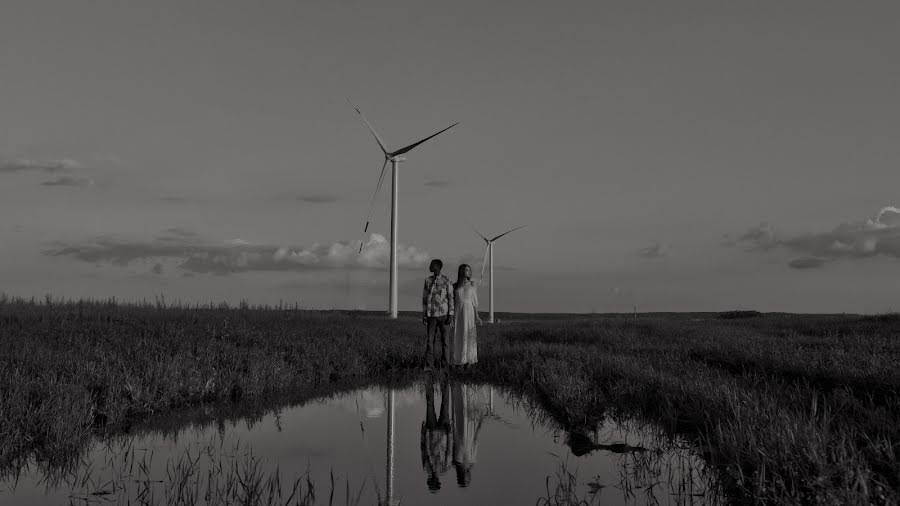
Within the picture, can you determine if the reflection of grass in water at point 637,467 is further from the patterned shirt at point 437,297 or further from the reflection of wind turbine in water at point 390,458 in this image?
the patterned shirt at point 437,297

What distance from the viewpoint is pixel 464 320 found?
17250 millimetres

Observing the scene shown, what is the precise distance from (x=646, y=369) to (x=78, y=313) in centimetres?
1672

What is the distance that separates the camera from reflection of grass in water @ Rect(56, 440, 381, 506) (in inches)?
221

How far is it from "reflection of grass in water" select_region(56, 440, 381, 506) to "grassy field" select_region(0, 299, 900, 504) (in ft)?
3.12

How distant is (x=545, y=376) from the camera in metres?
13.4

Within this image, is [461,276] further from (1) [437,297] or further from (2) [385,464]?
(2) [385,464]

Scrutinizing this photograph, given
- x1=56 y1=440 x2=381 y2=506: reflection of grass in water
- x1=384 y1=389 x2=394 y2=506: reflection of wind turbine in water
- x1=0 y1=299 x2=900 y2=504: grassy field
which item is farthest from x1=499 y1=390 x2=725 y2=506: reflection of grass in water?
x1=56 y1=440 x2=381 y2=506: reflection of grass in water

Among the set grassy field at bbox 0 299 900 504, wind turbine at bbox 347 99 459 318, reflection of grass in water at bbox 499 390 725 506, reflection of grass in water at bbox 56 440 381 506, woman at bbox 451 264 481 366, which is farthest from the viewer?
wind turbine at bbox 347 99 459 318

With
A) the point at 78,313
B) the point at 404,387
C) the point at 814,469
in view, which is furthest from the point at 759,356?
the point at 78,313

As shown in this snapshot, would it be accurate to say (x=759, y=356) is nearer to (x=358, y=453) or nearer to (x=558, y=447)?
(x=558, y=447)

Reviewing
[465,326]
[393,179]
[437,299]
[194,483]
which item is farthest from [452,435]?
[393,179]

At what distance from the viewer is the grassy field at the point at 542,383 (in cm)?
577

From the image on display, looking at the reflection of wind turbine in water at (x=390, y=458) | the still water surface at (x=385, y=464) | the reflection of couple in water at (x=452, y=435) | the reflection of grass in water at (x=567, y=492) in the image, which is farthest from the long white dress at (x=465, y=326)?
the reflection of grass in water at (x=567, y=492)

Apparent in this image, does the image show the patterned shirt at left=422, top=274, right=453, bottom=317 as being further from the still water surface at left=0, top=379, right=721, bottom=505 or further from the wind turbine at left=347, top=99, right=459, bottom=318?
the wind turbine at left=347, top=99, right=459, bottom=318
